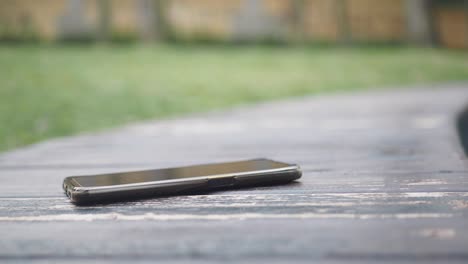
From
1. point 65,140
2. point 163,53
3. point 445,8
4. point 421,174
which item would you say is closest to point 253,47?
point 163,53

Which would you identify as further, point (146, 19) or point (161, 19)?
point (161, 19)

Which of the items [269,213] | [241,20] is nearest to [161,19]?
[241,20]

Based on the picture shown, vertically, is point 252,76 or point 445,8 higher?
point 445,8

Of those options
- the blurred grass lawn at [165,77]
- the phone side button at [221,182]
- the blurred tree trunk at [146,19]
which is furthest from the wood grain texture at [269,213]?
the blurred tree trunk at [146,19]

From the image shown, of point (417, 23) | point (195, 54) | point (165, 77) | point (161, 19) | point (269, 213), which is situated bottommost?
point (269, 213)

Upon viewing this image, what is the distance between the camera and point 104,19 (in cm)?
782

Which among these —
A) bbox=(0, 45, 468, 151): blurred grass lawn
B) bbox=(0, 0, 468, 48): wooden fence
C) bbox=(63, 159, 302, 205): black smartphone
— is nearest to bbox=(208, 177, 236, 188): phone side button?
bbox=(63, 159, 302, 205): black smartphone

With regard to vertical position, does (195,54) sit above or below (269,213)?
above

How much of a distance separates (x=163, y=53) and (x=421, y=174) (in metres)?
5.95

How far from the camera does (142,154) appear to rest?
1.61 meters

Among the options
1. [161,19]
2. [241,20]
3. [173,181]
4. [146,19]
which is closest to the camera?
[173,181]

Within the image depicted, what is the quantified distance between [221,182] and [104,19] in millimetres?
7318

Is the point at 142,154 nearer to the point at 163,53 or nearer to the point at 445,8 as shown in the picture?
the point at 163,53

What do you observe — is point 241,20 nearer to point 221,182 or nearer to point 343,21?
point 343,21
